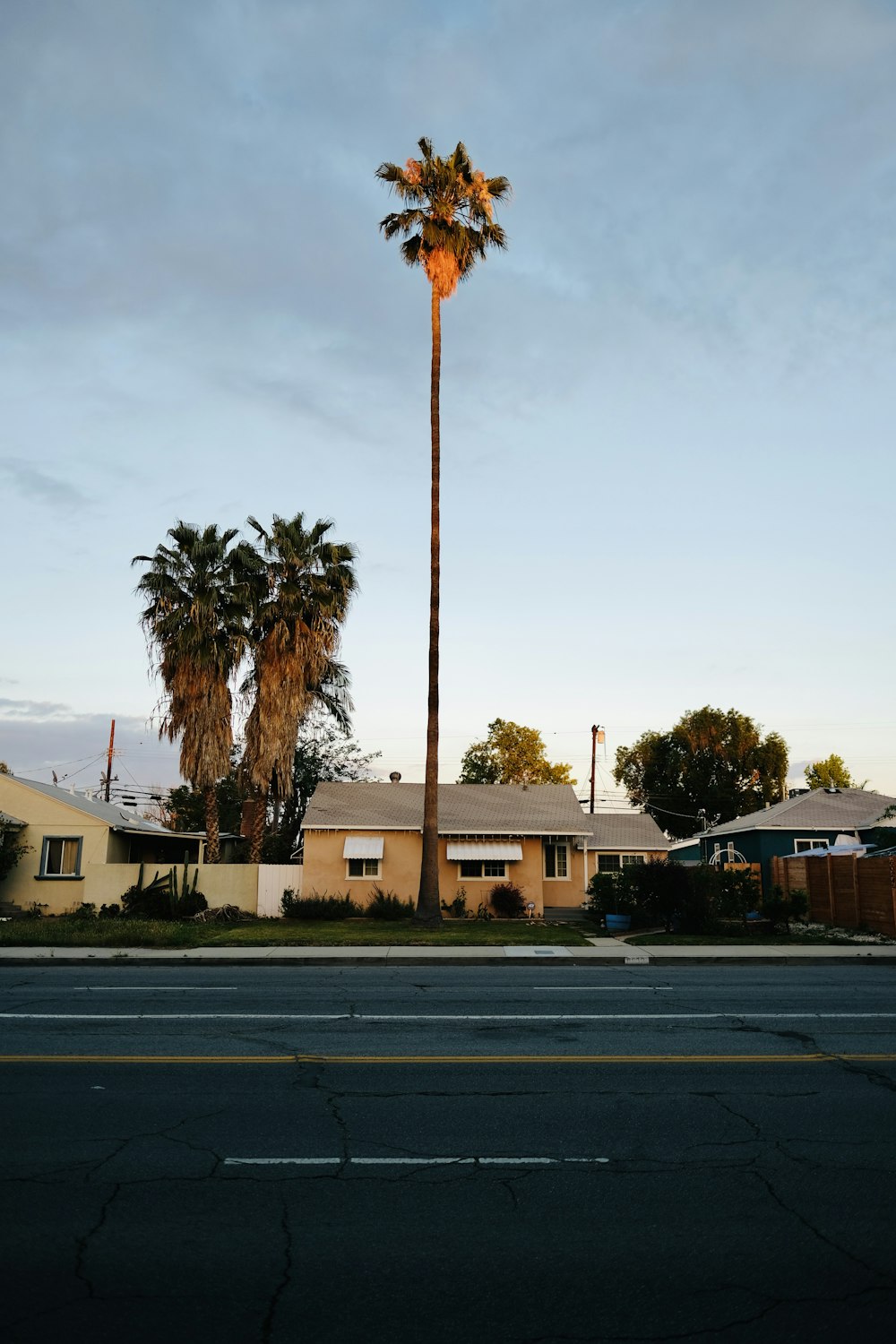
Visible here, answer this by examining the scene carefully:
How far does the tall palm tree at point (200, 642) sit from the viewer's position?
34656 mm

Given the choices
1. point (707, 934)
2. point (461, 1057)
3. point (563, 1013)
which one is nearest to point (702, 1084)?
point (461, 1057)

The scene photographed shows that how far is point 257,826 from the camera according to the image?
3681cm

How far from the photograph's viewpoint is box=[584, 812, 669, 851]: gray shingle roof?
126 feet

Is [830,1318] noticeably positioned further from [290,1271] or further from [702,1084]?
[702,1084]

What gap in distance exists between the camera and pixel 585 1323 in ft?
14.4

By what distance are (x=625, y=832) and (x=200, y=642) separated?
58.8ft

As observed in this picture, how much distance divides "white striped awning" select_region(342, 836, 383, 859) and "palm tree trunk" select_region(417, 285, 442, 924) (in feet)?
16.0

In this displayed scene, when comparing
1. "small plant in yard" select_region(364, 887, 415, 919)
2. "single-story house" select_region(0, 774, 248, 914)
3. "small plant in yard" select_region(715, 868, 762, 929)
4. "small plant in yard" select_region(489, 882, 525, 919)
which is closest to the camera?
"small plant in yard" select_region(715, 868, 762, 929)

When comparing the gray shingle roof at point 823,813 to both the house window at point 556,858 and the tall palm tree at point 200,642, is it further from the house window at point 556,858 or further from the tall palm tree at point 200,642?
the tall palm tree at point 200,642

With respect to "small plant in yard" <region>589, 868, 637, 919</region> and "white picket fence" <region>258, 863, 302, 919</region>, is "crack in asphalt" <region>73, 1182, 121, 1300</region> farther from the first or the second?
"white picket fence" <region>258, 863, 302, 919</region>

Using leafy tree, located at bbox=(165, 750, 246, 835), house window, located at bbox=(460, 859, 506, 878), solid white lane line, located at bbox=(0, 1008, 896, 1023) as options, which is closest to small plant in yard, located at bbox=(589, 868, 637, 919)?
house window, located at bbox=(460, 859, 506, 878)

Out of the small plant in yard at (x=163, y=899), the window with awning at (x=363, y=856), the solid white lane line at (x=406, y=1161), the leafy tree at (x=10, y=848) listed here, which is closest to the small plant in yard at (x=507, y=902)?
the window with awning at (x=363, y=856)

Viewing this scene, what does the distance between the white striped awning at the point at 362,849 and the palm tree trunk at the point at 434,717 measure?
16.0 ft

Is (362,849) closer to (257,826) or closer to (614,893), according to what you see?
(257,826)
